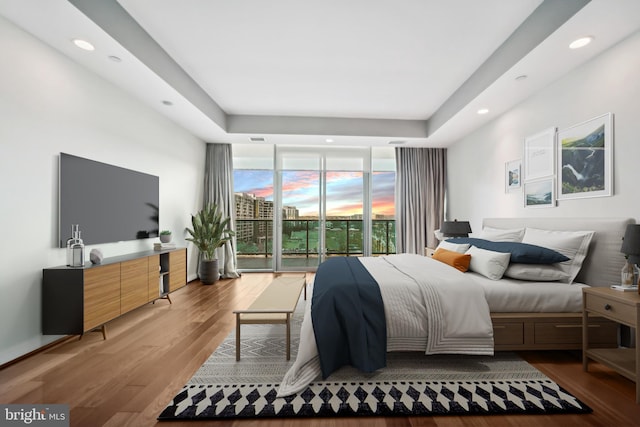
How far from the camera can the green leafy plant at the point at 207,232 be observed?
16.0 ft

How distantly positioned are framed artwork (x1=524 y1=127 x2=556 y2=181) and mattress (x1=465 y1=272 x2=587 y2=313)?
147 centimetres

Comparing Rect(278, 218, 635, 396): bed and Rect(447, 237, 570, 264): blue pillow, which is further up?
Rect(447, 237, 570, 264): blue pillow

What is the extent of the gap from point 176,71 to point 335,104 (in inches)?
86.5

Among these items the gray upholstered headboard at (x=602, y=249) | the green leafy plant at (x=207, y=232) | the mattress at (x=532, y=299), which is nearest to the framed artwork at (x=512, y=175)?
the gray upholstered headboard at (x=602, y=249)

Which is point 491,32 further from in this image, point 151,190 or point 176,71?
point 151,190

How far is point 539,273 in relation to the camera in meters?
2.46

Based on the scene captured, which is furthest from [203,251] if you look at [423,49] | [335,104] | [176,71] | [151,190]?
A: [423,49]

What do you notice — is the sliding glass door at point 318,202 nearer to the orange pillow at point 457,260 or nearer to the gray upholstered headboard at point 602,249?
the orange pillow at point 457,260

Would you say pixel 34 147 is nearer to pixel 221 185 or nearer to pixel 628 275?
pixel 221 185

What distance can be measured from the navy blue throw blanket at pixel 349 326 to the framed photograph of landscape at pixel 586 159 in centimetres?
225

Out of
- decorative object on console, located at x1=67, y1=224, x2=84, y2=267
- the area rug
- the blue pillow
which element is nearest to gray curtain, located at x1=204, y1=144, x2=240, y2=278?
decorative object on console, located at x1=67, y1=224, x2=84, y2=267

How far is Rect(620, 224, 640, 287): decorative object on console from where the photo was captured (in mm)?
1941

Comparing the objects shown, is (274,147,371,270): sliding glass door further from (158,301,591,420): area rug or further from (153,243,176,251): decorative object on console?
(158,301,591,420): area rug

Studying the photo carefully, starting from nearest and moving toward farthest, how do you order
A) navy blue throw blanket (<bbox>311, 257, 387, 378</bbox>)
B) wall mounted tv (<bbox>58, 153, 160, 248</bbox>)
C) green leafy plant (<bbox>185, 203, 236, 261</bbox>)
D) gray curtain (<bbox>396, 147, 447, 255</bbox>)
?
navy blue throw blanket (<bbox>311, 257, 387, 378</bbox>), wall mounted tv (<bbox>58, 153, 160, 248</bbox>), green leafy plant (<bbox>185, 203, 236, 261</bbox>), gray curtain (<bbox>396, 147, 447, 255</bbox>)
